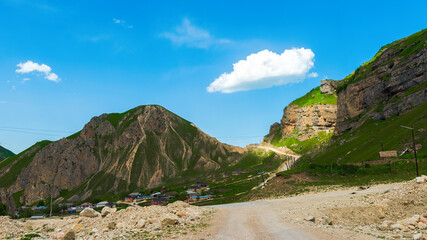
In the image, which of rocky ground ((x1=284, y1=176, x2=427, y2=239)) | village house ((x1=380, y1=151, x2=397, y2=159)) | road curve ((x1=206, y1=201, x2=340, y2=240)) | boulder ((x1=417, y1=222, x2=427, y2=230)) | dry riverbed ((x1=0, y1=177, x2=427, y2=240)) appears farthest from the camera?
village house ((x1=380, y1=151, x2=397, y2=159))

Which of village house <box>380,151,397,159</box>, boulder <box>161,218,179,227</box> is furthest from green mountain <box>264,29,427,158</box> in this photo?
boulder <box>161,218,179,227</box>

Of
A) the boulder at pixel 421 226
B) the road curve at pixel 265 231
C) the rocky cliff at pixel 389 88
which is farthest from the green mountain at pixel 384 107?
the road curve at pixel 265 231

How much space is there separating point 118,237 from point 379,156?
93.8 meters

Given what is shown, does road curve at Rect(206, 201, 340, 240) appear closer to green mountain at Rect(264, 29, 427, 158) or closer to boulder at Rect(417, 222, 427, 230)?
boulder at Rect(417, 222, 427, 230)

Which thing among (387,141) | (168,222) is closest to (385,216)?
(168,222)

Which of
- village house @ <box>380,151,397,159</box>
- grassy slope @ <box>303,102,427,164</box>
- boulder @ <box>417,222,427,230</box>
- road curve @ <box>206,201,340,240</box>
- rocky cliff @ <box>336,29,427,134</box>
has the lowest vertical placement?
road curve @ <box>206,201,340,240</box>

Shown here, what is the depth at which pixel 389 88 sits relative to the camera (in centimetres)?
15875

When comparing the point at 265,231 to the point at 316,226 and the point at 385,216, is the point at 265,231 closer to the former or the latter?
the point at 316,226

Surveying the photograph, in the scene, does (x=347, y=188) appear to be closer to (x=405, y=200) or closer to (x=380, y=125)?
(x=405, y=200)

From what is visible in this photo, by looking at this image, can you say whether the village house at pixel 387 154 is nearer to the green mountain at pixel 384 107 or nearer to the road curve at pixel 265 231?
the green mountain at pixel 384 107

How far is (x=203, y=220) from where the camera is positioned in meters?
33.7

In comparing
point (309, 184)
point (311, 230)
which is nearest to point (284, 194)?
point (309, 184)

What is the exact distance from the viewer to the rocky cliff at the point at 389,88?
136 metres

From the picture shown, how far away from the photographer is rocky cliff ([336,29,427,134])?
447 feet
